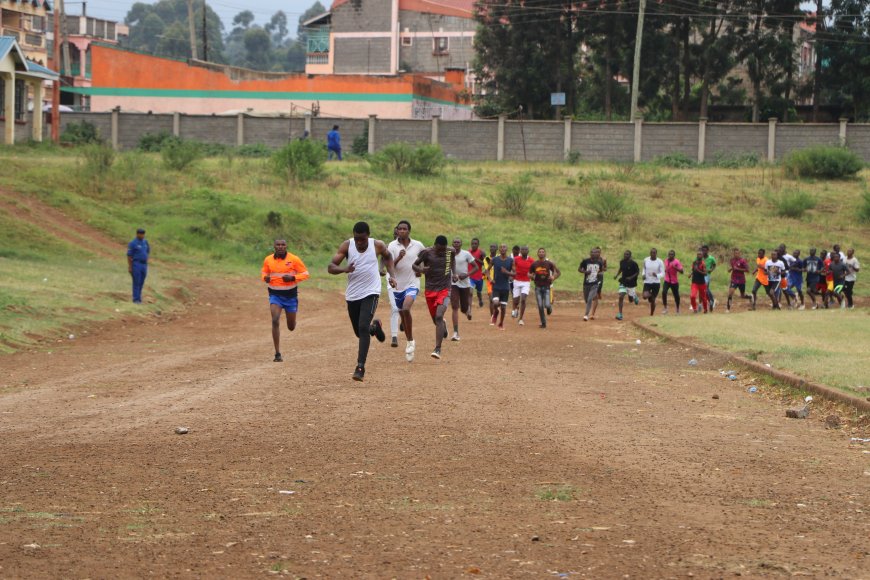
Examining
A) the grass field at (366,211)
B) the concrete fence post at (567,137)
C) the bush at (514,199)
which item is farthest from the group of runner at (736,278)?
the concrete fence post at (567,137)

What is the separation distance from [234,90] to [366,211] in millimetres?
31600

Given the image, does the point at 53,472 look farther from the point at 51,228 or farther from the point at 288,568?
the point at 51,228

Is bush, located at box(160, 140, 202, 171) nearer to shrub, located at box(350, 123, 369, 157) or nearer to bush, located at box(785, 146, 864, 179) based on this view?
shrub, located at box(350, 123, 369, 157)

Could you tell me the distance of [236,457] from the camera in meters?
8.38

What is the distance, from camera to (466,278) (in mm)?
19984

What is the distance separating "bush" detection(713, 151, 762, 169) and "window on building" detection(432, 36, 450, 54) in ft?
138

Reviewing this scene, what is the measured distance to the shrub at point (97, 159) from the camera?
36812 mm

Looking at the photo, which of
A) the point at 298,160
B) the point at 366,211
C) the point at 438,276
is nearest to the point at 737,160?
the point at 366,211

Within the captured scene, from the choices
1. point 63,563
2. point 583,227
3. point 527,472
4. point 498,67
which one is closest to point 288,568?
point 63,563

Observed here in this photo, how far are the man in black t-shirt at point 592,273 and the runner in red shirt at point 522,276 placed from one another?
185cm

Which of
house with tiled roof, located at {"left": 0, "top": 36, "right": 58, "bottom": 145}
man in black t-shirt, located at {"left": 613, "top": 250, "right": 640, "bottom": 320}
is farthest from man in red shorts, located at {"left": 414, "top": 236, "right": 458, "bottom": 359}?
house with tiled roof, located at {"left": 0, "top": 36, "right": 58, "bottom": 145}

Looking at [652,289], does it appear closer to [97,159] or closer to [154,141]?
[97,159]

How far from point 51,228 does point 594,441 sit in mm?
25279

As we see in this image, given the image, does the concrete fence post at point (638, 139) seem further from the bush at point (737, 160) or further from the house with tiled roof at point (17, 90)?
the house with tiled roof at point (17, 90)
